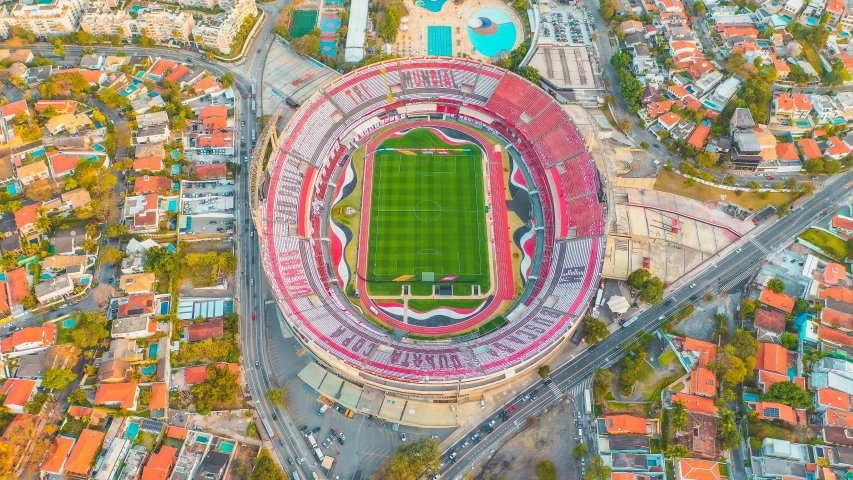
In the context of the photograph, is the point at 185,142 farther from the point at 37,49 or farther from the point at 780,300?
the point at 780,300

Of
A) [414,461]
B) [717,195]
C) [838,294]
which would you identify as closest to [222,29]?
[414,461]

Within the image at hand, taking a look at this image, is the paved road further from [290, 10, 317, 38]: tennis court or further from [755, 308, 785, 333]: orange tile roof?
[290, 10, 317, 38]: tennis court

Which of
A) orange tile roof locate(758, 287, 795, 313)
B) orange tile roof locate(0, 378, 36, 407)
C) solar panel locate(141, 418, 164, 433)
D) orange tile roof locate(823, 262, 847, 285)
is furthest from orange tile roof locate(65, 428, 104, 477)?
orange tile roof locate(823, 262, 847, 285)

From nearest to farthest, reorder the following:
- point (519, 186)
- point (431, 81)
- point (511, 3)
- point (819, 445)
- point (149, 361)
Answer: point (819, 445)
point (149, 361)
point (519, 186)
point (431, 81)
point (511, 3)

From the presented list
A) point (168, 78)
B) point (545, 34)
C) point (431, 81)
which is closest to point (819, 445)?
point (431, 81)

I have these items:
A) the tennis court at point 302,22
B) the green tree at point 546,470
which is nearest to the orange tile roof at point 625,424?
the green tree at point 546,470

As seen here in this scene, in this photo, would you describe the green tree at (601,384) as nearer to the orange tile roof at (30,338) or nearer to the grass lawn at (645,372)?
the grass lawn at (645,372)

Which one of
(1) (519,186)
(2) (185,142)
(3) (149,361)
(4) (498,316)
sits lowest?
(3) (149,361)
